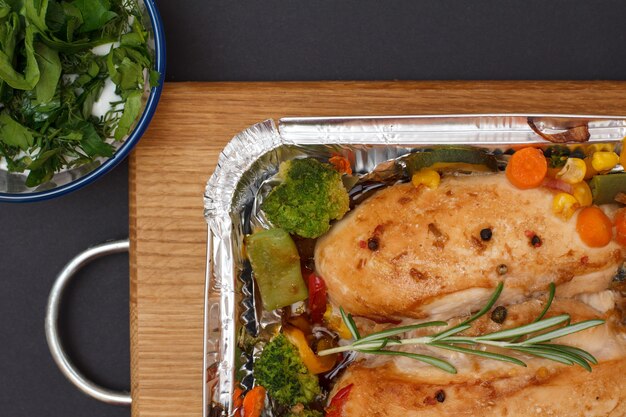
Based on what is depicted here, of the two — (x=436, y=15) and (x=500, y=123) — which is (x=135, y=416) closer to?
(x=500, y=123)

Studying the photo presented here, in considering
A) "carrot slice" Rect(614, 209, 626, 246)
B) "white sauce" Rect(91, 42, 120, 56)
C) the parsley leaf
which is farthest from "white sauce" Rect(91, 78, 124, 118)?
"carrot slice" Rect(614, 209, 626, 246)

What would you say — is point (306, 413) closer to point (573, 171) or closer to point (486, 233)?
point (486, 233)

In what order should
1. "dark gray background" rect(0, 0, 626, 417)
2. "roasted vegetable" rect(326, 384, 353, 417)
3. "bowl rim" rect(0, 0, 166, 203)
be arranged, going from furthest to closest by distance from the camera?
"dark gray background" rect(0, 0, 626, 417)
"bowl rim" rect(0, 0, 166, 203)
"roasted vegetable" rect(326, 384, 353, 417)

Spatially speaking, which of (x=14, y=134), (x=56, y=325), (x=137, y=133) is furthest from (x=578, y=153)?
(x=56, y=325)

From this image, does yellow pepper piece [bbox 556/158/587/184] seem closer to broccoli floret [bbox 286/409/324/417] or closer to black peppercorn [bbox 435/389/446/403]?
black peppercorn [bbox 435/389/446/403]

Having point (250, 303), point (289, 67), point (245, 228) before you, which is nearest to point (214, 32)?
point (289, 67)

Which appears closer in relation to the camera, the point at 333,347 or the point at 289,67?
the point at 333,347
